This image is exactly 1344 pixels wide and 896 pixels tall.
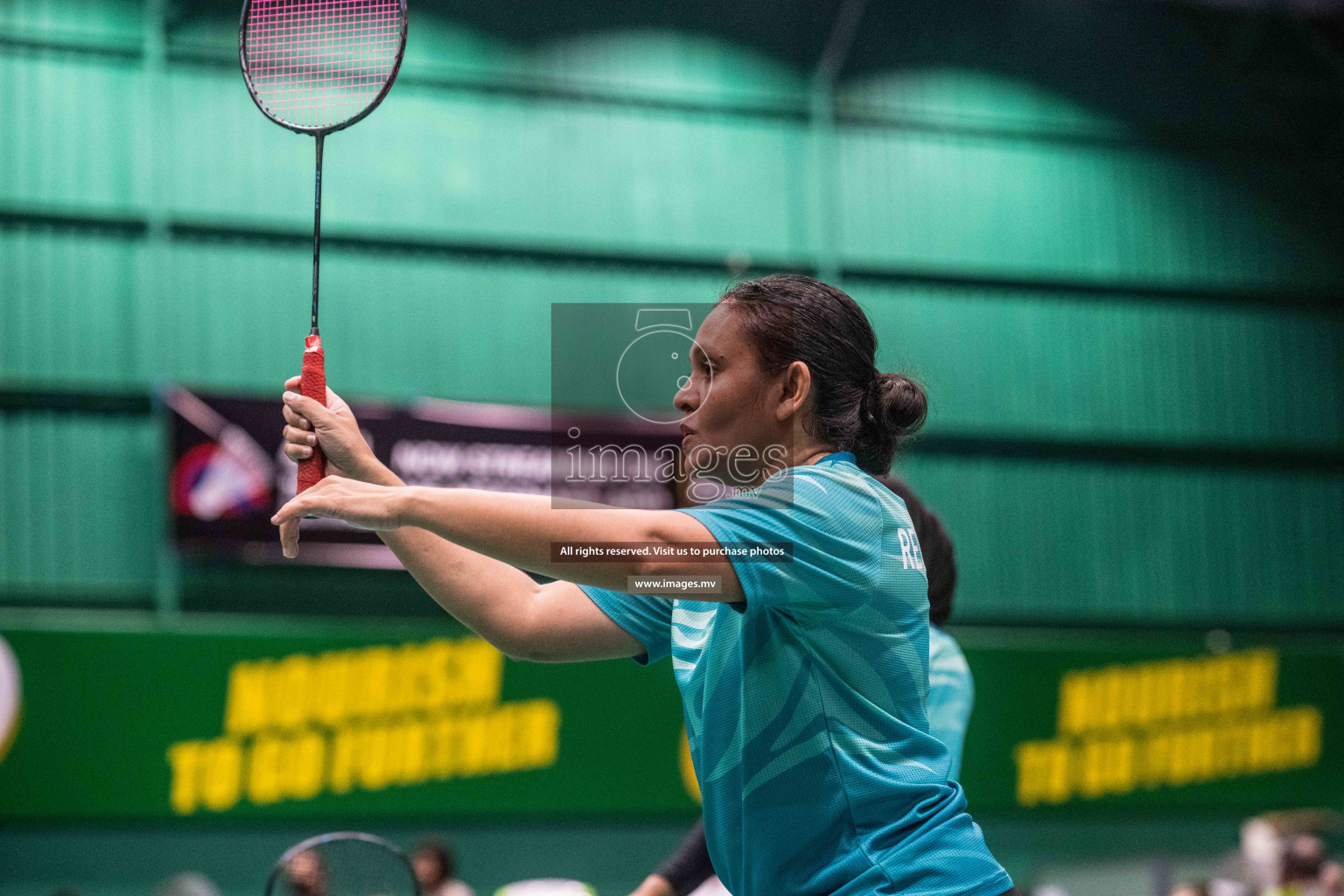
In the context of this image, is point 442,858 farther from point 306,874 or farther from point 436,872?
point 306,874

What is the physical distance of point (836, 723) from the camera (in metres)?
2.32

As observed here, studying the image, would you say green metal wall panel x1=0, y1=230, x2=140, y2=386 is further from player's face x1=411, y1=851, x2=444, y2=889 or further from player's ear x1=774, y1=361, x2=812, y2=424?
player's ear x1=774, y1=361, x2=812, y2=424

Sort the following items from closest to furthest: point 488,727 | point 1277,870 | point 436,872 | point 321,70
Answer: point 321,70 → point 1277,870 → point 436,872 → point 488,727

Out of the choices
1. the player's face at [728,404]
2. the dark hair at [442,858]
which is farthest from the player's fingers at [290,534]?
the dark hair at [442,858]

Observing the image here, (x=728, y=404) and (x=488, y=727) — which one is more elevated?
(x=728, y=404)

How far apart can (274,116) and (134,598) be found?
1016 cm

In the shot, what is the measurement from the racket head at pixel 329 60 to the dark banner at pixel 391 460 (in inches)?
287

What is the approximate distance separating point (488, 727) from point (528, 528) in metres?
10.8

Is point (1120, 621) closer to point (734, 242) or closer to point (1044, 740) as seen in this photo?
point (1044, 740)

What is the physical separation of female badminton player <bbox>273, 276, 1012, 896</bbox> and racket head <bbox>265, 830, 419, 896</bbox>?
1602 millimetres

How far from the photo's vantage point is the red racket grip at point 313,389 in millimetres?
2559

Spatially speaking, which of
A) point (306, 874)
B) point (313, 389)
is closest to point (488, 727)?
point (306, 874)

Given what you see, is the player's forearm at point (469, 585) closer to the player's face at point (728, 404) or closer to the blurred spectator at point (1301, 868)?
the player's face at point (728, 404)

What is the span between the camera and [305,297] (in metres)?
13.4
